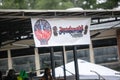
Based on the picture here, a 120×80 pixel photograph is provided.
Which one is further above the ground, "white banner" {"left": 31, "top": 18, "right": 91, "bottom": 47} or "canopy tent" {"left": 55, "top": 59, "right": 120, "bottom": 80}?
"white banner" {"left": 31, "top": 18, "right": 91, "bottom": 47}

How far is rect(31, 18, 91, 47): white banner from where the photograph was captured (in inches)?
462

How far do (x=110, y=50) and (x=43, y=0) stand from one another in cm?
1112

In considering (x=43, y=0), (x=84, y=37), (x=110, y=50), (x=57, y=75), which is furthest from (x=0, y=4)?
(x=84, y=37)

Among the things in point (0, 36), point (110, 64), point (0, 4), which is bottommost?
point (110, 64)

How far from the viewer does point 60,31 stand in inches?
484

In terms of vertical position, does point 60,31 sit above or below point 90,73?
above

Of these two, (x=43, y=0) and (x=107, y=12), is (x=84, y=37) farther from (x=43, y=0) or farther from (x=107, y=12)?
(x=43, y=0)

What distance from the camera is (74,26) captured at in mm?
12625

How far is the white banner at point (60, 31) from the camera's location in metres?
11.7

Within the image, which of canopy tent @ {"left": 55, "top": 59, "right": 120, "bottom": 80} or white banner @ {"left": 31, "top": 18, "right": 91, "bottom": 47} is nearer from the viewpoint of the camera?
white banner @ {"left": 31, "top": 18, "right": 91, "bottom": 47}

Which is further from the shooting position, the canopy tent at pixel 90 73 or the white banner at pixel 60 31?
the canopy tent at pixel 90 73

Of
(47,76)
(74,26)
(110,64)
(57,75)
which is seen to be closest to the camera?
(74,26)

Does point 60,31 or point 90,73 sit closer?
point 60,31

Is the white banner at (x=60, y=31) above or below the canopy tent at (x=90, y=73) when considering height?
above
